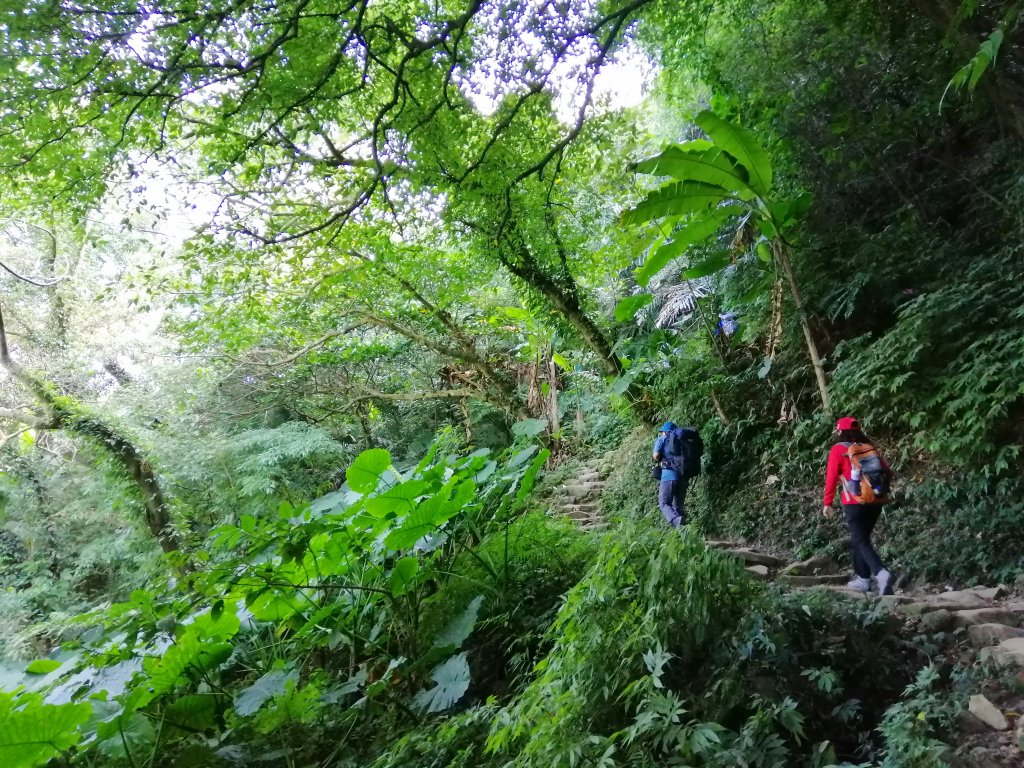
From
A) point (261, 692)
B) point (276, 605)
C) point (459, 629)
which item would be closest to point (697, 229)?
point (459, 629)

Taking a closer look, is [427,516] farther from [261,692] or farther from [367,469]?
[261,692]

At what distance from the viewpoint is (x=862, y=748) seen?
7.25ft

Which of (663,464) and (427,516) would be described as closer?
(427,516)

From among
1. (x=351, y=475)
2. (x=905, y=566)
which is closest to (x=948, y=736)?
(x=905, y=566)

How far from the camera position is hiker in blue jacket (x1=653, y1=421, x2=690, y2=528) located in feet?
18.9

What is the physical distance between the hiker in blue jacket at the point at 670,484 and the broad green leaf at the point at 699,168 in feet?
7.55

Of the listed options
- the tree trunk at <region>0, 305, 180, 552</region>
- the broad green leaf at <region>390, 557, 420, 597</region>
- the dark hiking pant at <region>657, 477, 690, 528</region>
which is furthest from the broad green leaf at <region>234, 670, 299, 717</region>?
the tree trunk at <region>0, 305, 180, 552</region>

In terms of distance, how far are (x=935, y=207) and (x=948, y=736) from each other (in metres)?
4.86

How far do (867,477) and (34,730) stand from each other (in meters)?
4.65

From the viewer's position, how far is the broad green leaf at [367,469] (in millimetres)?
3564

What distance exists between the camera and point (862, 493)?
390cm

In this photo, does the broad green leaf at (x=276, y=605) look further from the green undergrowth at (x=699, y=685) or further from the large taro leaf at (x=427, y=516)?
the green undergrowth at (x=699, y=685)

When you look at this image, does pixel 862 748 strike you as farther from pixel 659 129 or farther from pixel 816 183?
pixel 659 129

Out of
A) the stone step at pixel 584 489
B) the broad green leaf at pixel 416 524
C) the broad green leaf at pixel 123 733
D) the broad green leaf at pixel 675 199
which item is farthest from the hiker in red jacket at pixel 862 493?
the stone step at pixel 584 489
